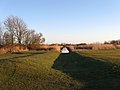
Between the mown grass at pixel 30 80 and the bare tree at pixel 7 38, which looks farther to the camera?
the bare tree at pixel 7 38

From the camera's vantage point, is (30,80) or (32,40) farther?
(32,40)

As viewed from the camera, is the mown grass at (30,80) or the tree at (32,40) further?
the tree at (32,40)

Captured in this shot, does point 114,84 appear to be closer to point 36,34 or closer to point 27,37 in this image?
point 27,37

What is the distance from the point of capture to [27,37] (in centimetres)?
9156

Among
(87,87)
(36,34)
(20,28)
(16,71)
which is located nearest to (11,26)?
(20,28)

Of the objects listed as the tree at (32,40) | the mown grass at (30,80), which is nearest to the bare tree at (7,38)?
the tree at (32,40)

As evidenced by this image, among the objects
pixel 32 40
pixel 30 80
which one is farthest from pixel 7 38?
pixel 30 80

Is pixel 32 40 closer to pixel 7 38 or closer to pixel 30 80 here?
pixel 7 38

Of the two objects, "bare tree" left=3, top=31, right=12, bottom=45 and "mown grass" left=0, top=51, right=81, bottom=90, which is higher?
"bare tree" left=3, top=31, right=12, bottom=45

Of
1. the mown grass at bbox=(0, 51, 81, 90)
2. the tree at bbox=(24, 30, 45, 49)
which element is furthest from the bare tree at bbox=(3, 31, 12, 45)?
the mown grass at bbox=(0, 51, 81, 90)

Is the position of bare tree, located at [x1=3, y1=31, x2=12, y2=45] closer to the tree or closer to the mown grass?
the tree

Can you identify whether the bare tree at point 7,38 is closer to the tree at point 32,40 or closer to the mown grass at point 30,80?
the tree at point 32,40

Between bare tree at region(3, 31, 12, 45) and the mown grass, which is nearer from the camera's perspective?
the mown grass

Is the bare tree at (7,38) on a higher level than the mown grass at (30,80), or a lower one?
higher
